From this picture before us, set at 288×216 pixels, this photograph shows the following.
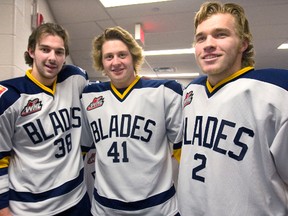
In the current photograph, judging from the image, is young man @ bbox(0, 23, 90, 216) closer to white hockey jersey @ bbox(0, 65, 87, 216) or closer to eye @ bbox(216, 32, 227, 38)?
white hockey jersey @ bbox(0, 65, 87, 216)

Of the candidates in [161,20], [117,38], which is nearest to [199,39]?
[117,38]

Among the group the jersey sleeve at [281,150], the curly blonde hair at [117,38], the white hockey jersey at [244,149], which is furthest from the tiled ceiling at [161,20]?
the jersey sleeve at [281,150]

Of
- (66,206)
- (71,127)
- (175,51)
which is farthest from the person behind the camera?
(175,51)

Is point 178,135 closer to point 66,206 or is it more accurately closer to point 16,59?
point 66,206

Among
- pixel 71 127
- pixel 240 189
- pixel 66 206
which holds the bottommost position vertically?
pixel 66 206

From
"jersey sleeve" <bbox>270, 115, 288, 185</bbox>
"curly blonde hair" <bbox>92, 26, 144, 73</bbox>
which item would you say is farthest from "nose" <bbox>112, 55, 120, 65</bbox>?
"jersey sleeve" <bbox>270, 115, 288, 185</bbox>

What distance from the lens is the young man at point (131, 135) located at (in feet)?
4.18

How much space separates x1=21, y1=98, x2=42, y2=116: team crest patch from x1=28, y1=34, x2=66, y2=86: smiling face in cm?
14

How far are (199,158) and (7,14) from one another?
2122mm

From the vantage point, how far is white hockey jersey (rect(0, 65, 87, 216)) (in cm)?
125

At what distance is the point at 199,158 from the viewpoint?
1.04 metres

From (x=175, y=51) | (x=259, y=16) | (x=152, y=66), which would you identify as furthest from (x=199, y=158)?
(x=152, y=66)

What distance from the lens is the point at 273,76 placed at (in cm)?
92

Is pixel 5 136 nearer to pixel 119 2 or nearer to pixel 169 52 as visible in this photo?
pixel 119 2
